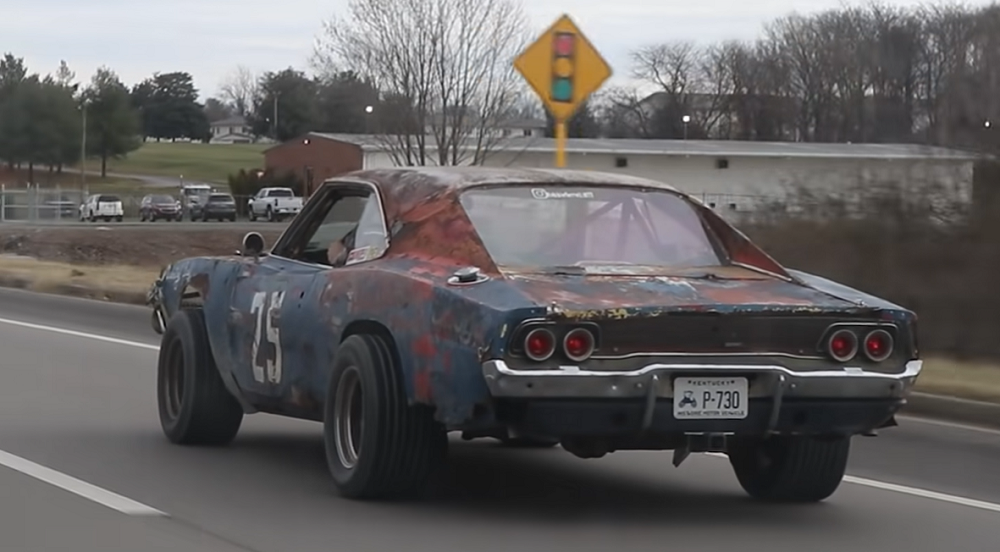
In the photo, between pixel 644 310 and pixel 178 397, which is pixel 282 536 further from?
pixel 178 397

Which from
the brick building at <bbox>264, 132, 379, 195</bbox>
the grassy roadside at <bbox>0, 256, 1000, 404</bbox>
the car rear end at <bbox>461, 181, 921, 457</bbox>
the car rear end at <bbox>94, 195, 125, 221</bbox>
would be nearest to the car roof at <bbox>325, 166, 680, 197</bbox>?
the car rear end at <bbox>461, 181, 921, 457</bbox>

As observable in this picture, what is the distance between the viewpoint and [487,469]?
9.74 m

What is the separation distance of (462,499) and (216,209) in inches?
2467

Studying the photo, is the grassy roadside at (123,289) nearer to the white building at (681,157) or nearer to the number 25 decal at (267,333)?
the number 25 decal at (267,333)

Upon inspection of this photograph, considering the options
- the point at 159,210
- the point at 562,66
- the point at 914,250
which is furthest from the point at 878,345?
the point at 159,210

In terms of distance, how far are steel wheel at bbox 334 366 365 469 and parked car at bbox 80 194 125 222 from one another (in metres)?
61.5

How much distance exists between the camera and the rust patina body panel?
24.3 ft

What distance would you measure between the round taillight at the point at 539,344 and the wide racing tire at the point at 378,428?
2.84 feet

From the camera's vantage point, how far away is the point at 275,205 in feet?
227

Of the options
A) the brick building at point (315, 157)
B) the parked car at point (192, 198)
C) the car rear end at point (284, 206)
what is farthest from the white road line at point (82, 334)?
the parked car at point (192, 198)

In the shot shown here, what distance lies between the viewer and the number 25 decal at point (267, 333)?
9180 millimetres

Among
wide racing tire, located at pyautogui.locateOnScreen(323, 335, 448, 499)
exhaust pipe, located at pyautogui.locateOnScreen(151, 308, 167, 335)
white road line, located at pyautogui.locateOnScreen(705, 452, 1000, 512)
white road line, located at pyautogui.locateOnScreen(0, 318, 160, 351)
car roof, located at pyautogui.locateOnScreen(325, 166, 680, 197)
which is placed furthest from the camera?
white road line, located at pyautogui.locateOnScreen(0, 318, 160, 351)

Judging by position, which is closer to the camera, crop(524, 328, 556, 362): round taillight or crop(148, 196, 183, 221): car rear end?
crop(524, 328, 556, 362): round taillight

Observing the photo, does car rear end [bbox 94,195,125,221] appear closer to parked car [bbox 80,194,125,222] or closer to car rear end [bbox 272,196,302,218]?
parked car [bbox 80,194,125,222]
